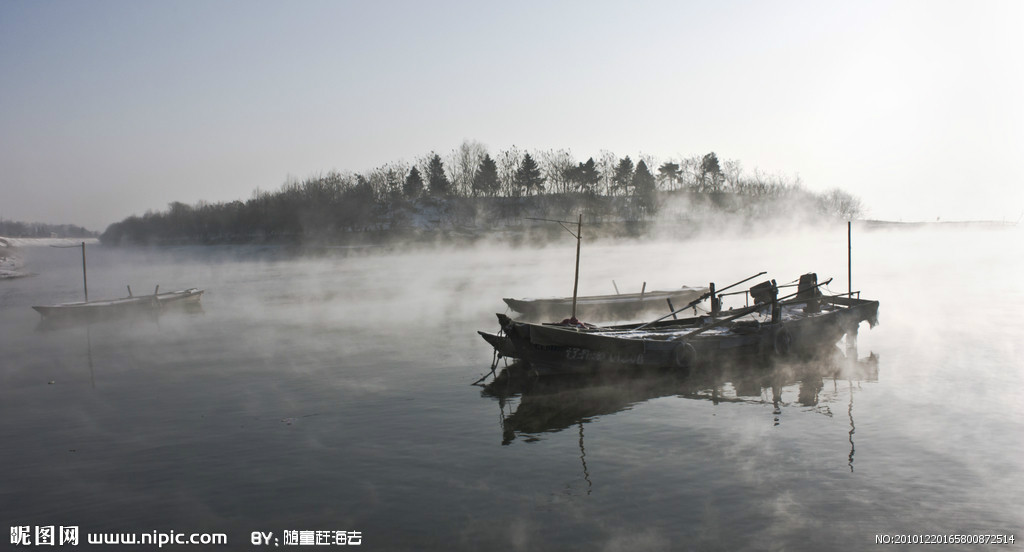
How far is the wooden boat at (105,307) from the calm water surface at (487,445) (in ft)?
23.1

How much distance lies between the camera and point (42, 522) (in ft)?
39.3

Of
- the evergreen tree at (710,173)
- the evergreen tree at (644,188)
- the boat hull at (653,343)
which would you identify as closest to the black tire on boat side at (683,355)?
the boat hull at (653,343)

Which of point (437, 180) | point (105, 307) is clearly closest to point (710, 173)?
point (437, 180)

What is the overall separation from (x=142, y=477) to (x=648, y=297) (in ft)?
84.1

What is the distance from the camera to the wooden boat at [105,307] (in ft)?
127

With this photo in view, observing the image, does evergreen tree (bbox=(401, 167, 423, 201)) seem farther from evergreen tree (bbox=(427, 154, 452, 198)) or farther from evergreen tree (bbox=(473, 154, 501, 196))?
evergreen tree (bbox=(473, 154, 501, 196))

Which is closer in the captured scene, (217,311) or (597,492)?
(597,492)

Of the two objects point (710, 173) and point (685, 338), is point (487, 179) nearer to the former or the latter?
point (710, 173)

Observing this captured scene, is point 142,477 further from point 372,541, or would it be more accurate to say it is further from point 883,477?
point 883,477

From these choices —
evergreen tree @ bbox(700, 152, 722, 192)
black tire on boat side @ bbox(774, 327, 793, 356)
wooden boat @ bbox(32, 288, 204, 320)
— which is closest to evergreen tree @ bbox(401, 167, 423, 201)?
evergreen tree @ bbox(700, 152, 722, 192)

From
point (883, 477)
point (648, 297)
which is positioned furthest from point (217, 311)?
point (883, 477)

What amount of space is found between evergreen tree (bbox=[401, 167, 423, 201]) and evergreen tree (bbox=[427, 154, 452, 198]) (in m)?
2.12

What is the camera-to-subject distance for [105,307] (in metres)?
40.2

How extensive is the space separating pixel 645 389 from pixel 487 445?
5.99m
